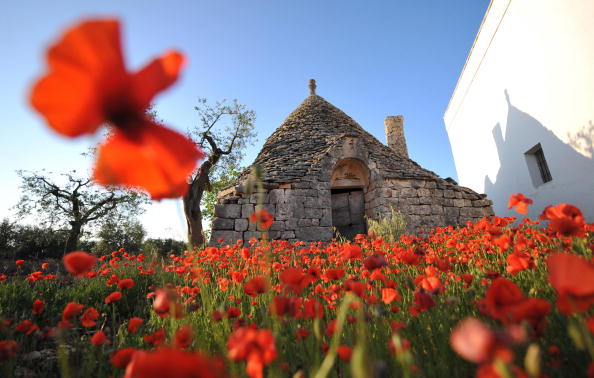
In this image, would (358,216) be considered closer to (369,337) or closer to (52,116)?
(369,337)

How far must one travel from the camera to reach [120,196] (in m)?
20.5

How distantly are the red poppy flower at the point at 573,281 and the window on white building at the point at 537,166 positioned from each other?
35.5ft

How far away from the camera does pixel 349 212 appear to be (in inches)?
419

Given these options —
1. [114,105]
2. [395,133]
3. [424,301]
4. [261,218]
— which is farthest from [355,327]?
[395,133]

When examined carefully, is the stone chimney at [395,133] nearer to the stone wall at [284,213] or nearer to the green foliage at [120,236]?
the stone wall at [284,213]

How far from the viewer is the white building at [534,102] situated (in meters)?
6.98

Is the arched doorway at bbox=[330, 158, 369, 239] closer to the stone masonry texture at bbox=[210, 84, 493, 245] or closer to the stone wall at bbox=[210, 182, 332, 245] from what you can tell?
the stone masonry texture at bbox=[210, 84, 493, 245]

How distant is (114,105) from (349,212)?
10.4 metres

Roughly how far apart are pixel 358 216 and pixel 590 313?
8.87 m

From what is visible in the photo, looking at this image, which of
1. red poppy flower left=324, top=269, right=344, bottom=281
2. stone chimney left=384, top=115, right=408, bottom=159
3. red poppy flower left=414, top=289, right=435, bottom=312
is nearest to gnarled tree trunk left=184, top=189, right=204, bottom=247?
stone chimney left=384, top=115, right=408, bottom=159

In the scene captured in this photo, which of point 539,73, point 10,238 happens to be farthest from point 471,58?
point 10,238

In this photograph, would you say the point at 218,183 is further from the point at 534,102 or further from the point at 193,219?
the point at 534,102

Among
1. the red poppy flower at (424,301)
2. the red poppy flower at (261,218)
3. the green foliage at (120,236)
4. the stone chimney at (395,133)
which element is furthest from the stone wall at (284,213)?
the green foliage at (120,236)

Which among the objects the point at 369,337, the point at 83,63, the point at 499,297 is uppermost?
the point at 83,63
